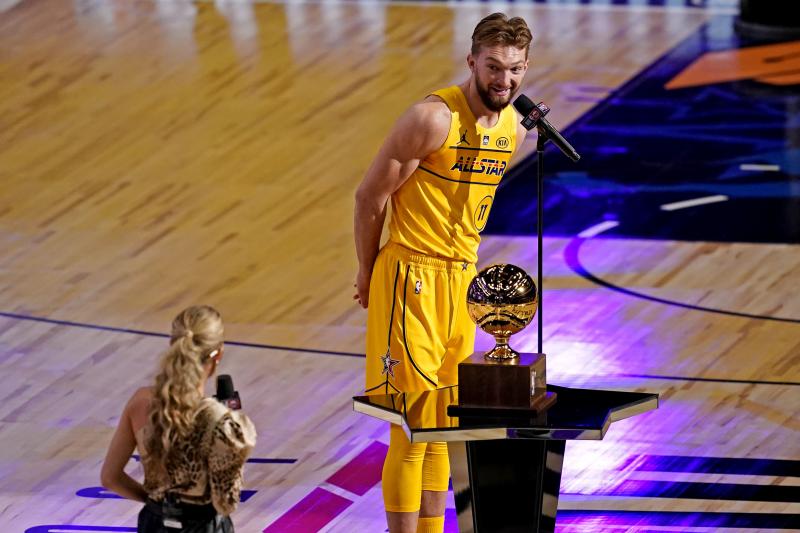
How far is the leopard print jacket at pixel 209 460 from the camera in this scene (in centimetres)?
353

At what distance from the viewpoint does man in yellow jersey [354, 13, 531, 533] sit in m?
4.42

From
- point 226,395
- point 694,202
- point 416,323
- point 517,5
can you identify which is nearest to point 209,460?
point 226,395

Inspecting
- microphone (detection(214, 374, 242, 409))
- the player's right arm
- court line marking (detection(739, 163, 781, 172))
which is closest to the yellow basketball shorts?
the player's right arm

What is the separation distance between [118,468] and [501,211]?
16.7ft

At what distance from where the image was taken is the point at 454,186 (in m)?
4.49

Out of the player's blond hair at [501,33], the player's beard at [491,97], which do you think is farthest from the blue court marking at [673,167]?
the player's blond hair at [501,33]

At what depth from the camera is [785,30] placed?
11.8 metres

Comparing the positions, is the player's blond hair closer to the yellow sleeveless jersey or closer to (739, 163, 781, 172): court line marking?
the yellow sleeveless jersey

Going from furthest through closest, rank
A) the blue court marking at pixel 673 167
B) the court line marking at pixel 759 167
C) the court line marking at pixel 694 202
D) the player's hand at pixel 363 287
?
1. the court line marking at pixel 759 167
2. the court line marking at pixel 694 202
3. the blue court marking at pixel 673 167
4. the player's hand at pixel 363 287

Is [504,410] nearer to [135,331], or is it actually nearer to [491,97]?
[491,97]

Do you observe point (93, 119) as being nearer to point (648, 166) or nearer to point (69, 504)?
point (648, 166)

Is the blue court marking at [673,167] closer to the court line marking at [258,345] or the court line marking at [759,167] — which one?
the court line marking at [759,167]

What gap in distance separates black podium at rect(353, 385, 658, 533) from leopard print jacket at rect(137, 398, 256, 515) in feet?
1.85

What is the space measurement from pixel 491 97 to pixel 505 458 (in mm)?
1025
